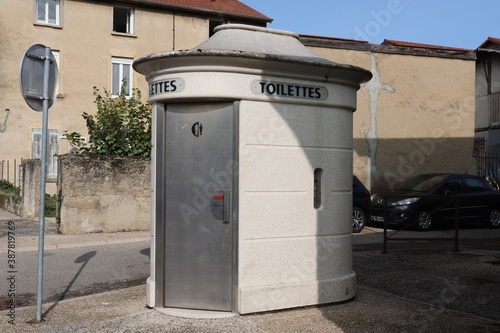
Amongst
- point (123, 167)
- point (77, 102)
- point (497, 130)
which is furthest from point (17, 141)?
point (497, 130)

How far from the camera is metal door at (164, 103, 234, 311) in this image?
5.93 metres

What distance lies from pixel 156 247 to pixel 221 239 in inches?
28.3

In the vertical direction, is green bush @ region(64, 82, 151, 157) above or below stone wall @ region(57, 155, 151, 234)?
above

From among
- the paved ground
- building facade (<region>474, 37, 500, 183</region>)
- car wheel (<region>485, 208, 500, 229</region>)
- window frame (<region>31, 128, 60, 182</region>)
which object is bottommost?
the paved ground

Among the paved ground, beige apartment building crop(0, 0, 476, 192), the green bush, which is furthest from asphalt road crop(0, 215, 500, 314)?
beige apartment building crop(0, 0, 476, 192)

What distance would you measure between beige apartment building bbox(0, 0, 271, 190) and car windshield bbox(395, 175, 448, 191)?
1270cm

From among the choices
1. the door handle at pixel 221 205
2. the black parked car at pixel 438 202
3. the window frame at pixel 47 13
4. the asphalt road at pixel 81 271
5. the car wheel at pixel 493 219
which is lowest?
the asphalt road at pixel 81 271

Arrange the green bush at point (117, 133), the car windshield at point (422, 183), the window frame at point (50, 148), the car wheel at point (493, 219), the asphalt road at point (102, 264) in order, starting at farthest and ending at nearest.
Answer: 1. the window frame at point (50, 148)
2. the car wheel at point (493, 219)
3. the car windshield at point (422, 183)
4. the green bush at point (117, 133)
5. the asphalt road at point (102, 264)

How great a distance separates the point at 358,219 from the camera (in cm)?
1430

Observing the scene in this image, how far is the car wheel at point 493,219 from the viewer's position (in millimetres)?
15383

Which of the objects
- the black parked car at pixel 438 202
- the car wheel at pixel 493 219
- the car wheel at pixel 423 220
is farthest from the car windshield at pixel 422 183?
the car wheel at pixel 493 219

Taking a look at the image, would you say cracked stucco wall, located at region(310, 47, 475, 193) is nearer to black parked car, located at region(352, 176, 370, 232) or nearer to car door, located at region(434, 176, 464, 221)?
car door, located at region(434, 176, 464, 221)

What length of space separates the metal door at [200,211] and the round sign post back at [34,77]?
1.33m

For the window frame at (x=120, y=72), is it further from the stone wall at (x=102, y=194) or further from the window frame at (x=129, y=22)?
the stone wall at (x=102, y=194)
